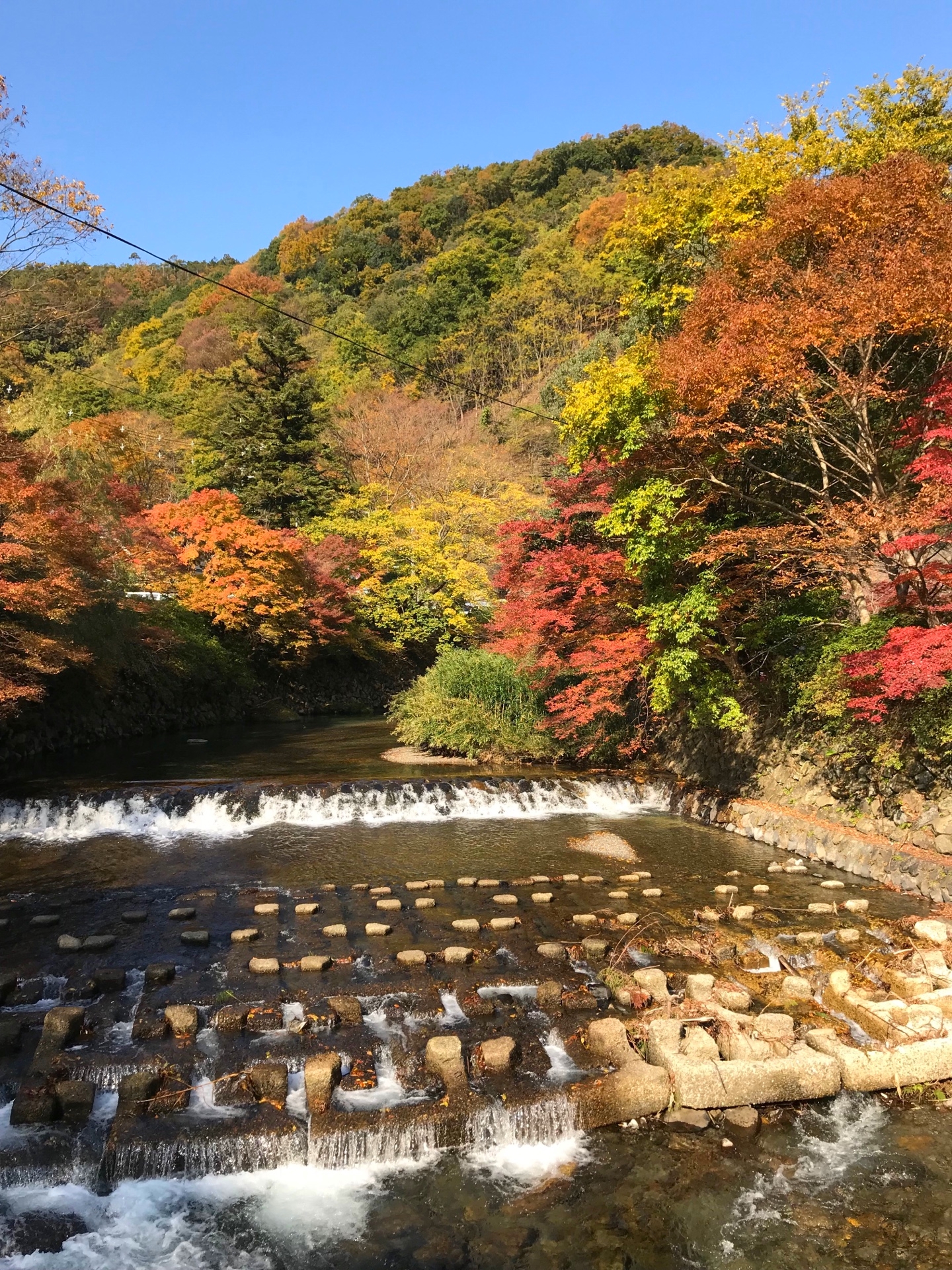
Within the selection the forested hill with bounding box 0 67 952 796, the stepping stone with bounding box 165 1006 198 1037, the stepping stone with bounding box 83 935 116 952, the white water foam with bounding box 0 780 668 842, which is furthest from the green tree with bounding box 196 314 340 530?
the stepping stone with bounding box 165 1006 198 1037

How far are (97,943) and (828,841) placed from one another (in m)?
8.63

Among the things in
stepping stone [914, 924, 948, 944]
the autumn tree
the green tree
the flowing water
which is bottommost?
the flowing water

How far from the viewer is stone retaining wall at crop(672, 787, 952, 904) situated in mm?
8164

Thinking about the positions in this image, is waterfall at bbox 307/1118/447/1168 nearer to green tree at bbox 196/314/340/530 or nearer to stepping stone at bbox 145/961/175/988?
stepping stone at bbox 145/961/175/988

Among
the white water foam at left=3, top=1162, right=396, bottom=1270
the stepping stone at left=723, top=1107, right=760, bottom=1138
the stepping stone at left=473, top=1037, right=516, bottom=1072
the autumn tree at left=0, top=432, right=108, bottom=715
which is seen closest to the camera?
the white water foam at left=3, top=1162, right=396, bottom=1270

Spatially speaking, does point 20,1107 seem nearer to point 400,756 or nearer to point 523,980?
point 523,980

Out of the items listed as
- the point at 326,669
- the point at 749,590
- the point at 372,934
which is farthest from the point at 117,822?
the point at 326,669

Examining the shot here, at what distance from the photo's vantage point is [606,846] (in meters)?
10.2

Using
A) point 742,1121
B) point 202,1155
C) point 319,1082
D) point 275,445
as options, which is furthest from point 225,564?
point 742,1121

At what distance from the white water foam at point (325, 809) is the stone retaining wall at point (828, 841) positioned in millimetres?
1213

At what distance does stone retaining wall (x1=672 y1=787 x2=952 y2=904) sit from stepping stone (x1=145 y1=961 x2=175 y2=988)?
7.80 meters

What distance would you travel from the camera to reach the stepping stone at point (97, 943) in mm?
6730

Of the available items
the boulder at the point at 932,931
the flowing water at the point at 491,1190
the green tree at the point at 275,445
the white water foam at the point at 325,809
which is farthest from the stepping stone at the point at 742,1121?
the green tree at the point at 275,445

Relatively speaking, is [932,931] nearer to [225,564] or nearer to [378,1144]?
[378,1144]
